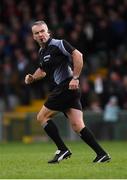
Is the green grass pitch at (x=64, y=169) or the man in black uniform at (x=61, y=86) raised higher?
the man in black uniform at (x=61, y=86)

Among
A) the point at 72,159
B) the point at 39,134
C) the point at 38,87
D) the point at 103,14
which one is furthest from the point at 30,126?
the point at 72,159

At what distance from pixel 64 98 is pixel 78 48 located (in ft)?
40.1

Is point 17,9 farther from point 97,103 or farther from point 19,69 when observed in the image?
point 97,103

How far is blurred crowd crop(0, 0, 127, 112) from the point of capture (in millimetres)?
22938

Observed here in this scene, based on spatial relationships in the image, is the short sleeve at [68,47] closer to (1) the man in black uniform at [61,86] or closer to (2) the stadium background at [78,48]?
(1) the man in black uniform at [61,86]

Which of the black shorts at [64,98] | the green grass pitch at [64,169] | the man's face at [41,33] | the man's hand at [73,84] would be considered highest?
the man's face at [41,33]

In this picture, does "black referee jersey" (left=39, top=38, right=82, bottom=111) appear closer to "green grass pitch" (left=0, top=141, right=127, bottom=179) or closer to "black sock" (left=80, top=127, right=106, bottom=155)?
"black sock" (left=80, top=127, right=106, bottom=155)

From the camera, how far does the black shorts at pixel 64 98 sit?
39.0ft

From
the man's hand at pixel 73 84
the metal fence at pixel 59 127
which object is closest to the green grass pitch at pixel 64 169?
the man's hand at pixel 73 84

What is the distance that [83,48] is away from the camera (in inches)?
961

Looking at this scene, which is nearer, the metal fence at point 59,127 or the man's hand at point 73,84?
the man's hand at point 73,84

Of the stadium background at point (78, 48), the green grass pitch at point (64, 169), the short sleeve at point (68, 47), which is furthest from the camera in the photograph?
the stadium background at point (78, 48)

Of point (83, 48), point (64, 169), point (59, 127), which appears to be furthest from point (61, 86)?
point (83, 48)

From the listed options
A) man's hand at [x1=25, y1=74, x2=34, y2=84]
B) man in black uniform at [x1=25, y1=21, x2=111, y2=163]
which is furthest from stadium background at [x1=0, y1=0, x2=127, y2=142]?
man in black uniform at [x1=25, y1=21, x2=111, y2=163]
